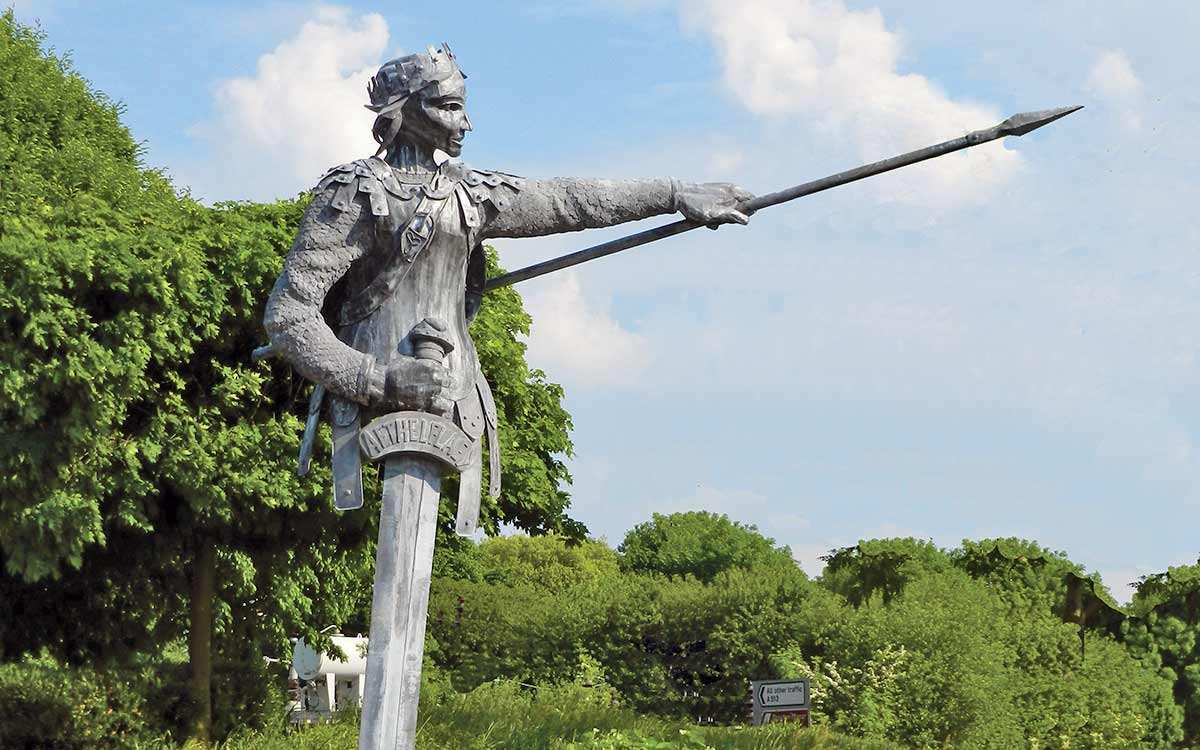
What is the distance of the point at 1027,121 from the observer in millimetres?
7887

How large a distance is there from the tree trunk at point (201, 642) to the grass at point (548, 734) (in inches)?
16.5

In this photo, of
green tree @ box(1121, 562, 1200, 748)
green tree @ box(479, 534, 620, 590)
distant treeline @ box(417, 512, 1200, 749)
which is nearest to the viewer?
distant treeline @ box(417, 512, 1200, 749)

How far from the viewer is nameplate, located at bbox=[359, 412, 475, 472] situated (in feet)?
25.6

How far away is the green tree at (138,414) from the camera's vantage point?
53.9 feet

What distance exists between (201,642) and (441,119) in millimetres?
11539

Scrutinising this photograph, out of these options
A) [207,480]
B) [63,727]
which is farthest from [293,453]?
[63,727]

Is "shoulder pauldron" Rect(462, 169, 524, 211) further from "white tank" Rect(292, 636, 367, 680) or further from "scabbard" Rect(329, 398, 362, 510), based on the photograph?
"white tank" Rect(292, 636, 367, 680)

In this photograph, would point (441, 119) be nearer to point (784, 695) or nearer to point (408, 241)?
point (408, 241)

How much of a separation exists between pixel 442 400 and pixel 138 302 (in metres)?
9.98

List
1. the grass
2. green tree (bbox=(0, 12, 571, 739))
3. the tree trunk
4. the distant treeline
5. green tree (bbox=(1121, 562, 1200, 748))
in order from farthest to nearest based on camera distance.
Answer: green tree (bbox=(1121, 562, 1200, 748)) < the distant treeline < the tree trunk < green tree (bbox=(0, 12, 571, 739)) < the grass

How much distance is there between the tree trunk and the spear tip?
1215 centimetres

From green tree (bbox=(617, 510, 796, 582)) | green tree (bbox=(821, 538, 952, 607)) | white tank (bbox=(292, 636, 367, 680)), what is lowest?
white tank (bbox=(292, 636, 367, 680))

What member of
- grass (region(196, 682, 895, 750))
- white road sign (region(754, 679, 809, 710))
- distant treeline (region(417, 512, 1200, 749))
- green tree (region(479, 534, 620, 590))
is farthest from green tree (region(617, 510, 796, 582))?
grass (region(196, 682, 895, 750))

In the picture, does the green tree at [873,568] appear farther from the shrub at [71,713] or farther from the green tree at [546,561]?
the green tree at [546,561]
